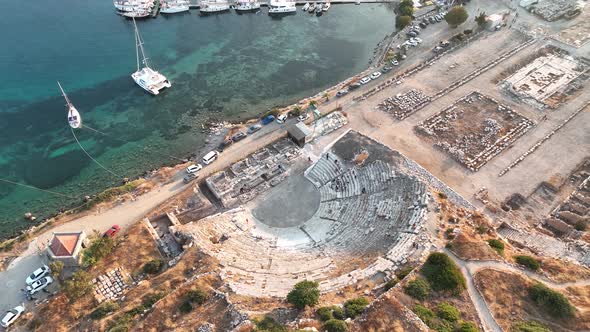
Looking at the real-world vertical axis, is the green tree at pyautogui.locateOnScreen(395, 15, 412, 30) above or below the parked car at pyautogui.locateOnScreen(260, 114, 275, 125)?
above

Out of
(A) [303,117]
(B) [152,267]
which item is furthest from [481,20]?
(B) [152,267]

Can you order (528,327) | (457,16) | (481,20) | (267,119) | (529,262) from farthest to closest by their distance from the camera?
(481,20)
(457,16)
(267,119)
(529,262)
(528,327)

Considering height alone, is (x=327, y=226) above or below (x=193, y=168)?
below

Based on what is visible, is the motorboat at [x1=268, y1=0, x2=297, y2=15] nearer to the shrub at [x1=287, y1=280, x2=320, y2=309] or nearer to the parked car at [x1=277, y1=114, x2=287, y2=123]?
the parked car at [x1=277, y1=114, x2=287, y2=123]

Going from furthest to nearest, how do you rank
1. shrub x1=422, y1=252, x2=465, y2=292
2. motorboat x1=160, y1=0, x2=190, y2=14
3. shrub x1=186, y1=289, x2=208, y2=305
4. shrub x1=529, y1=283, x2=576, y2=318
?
motorboat x1=160, y1=0, x2=190, y2=14 → shrub x1=186, y1=289, x2=208, y2=305 → shrub x1=422, y1=252, x2=465, y2=292 → shrub x1=529, y1=283, x2=576, y2=318

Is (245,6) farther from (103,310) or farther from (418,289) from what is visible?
(418,289)

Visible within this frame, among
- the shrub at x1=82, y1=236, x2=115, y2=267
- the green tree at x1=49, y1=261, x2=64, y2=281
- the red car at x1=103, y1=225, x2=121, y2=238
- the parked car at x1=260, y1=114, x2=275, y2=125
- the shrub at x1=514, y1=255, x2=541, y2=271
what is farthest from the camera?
the parked car at x1=260, y1=114, x2=275, y2=125

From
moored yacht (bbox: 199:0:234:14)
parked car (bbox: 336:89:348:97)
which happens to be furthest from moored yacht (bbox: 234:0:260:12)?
parked car (bbox: 336:89:348:97)
